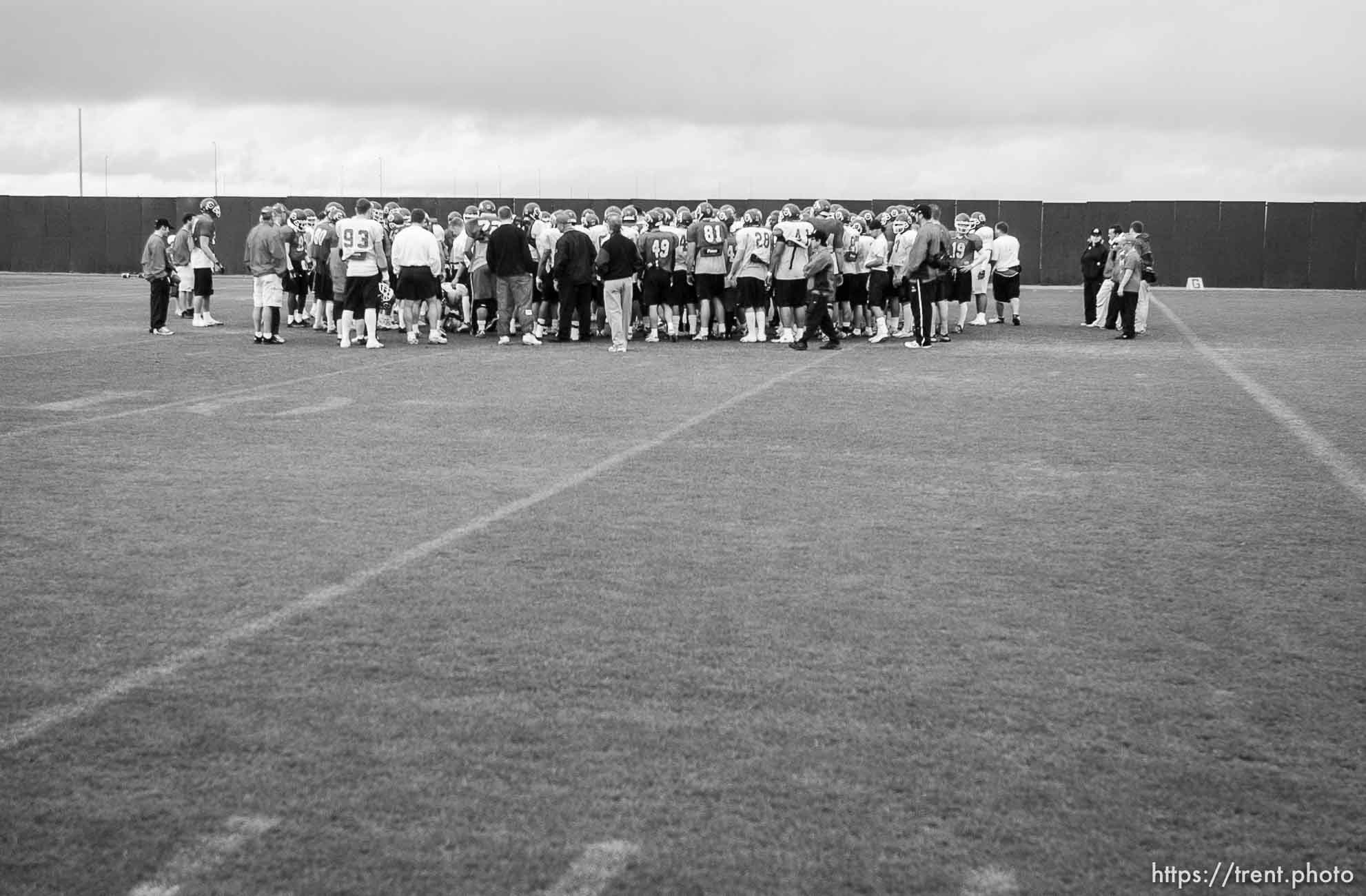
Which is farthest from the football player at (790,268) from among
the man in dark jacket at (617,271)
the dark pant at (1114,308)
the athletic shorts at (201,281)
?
the athletic shorts at (201,281)

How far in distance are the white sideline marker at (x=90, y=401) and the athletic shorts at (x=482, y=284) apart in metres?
8.07

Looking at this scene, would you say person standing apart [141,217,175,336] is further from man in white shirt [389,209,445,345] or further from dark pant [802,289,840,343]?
dark pant [802,289,840,343]

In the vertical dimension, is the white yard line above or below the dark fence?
below

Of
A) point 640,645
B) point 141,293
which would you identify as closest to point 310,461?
point 640,645

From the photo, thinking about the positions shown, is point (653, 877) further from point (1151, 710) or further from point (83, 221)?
point (83, 221)

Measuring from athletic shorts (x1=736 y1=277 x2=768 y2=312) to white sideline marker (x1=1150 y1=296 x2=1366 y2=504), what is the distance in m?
6.07

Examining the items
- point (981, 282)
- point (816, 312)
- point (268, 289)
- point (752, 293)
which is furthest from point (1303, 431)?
point (981, 282)

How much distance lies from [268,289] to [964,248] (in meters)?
10.8

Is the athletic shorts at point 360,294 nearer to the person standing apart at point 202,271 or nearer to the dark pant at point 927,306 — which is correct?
the person standing apart at point 202,271

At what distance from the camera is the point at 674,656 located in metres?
5.48

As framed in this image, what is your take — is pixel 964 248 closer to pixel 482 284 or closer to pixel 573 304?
pixel 573 304

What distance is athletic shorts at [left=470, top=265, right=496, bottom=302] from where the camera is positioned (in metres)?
21.8

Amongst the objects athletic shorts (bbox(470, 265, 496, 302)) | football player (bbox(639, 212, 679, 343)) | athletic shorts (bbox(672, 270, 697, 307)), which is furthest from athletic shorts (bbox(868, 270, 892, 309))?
athletic shorts (bbox(470, 265, 496, 302))

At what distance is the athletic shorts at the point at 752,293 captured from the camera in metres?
20.8
